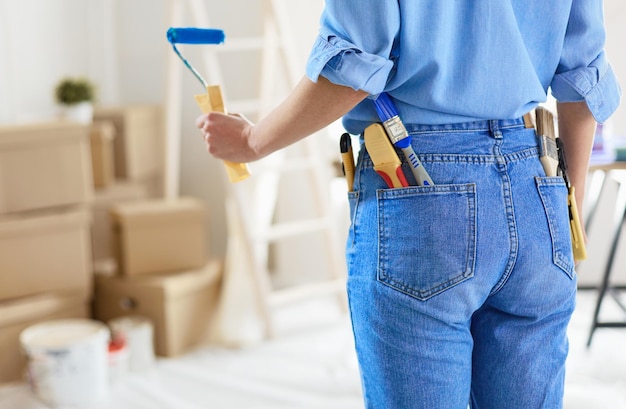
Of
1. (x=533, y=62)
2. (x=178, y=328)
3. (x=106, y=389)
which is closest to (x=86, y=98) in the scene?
(x=178, y=328)

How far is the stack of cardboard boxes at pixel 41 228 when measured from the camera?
2.66m

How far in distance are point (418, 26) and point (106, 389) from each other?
2011 millimetres

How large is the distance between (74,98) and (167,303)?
1.01 m

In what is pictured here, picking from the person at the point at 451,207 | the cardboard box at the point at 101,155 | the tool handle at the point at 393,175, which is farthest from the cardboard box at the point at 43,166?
the tool handle at the point at 393,175

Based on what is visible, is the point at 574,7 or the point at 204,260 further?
the point at 204,260

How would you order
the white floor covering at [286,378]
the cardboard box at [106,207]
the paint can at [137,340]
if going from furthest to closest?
the cardboard box at [106,207]
the paint can at [137,340]
the white floor covering at [286,378]

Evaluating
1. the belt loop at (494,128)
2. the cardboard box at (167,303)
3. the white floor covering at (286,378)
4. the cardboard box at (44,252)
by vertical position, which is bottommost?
the white floor covering at (286,378)

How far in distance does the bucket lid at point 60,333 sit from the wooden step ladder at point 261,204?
0.56 meters

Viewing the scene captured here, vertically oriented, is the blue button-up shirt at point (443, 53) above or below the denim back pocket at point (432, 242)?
above

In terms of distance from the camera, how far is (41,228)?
8.97ft

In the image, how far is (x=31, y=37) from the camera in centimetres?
351

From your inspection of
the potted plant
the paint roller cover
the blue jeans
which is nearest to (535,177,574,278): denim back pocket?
the blue jeans

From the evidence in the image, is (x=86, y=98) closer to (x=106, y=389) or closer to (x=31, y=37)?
(x=31, y=37)

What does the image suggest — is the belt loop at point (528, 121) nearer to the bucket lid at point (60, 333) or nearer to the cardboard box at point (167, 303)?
the bucket lid at point (60, 333)
